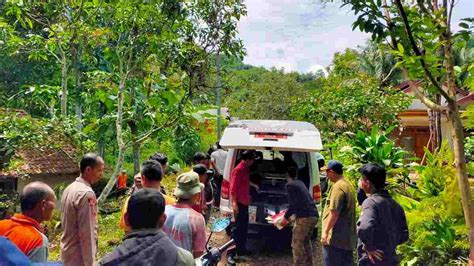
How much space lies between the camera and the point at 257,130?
6.43m

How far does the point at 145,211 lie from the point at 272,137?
4080mm

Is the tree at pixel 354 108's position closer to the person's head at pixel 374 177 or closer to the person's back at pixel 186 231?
the person's head at pixel 374 177

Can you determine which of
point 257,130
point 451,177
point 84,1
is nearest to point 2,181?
point 84,1

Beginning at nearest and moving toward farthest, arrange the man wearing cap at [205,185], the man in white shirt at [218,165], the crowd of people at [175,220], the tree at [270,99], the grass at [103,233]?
the crowd of people at [175,220] → the man wearing cap at [205,185] → the grass at [103,233] → the man in white shirt at [218,165] → the tree at [270,99]

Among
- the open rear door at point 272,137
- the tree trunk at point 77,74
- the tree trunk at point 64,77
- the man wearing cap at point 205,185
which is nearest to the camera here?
the man wearing cap at point 205,185

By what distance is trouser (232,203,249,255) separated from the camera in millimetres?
6380

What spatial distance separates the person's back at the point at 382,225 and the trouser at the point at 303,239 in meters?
1.09

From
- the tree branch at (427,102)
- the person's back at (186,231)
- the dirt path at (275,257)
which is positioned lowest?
the dirt path at (275,257)

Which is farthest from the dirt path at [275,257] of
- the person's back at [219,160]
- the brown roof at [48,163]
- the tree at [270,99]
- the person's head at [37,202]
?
the tree at [270,99]

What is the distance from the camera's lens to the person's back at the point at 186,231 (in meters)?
3.27

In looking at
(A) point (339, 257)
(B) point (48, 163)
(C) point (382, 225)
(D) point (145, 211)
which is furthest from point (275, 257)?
(B) point (48, 163)

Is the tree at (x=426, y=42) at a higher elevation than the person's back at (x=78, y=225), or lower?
higher

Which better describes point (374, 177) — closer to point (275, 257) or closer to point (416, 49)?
point (416, 49)

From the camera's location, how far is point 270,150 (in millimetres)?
6398
